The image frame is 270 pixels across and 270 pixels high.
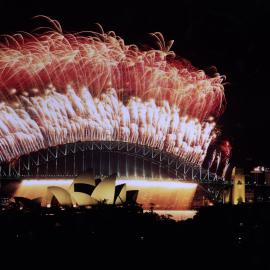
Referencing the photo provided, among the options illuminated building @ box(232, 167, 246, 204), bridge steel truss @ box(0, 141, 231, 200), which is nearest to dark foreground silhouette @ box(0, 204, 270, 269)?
illuminated building @ box(232, 167, 246, 204)

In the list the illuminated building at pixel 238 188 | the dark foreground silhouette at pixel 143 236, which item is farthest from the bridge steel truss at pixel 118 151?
the dark foreground silhouette at pixel 143 236

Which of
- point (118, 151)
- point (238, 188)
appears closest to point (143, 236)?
point (238, 188)

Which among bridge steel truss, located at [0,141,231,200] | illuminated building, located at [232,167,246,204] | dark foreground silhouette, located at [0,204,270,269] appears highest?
bridge steel truss, located at [0,141,231,200]

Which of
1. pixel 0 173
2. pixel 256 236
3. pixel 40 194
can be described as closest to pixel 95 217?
pixel 256 236

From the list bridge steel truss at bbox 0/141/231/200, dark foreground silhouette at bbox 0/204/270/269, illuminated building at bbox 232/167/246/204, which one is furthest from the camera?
bridge steel truss at bbox 0/141/231/200

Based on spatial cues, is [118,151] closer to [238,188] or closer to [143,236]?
[238,188]

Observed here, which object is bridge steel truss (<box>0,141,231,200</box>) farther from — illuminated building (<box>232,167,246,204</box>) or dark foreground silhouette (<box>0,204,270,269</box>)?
dark foreground silhouette (<box>0,204,270,269</box>)

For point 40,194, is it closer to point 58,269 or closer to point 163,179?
point 163,179

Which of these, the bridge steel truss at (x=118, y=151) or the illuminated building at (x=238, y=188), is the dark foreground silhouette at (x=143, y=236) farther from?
the bridge steel truss at (x=118, y=151)
